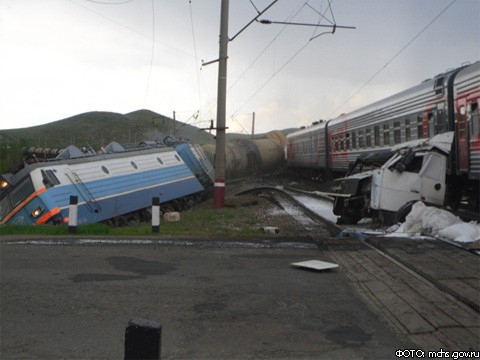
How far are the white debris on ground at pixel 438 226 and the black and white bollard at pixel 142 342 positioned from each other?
7698 millimetres

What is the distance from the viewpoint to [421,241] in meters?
→ 9.13

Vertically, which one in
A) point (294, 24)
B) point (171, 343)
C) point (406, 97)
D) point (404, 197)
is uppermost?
point (294, 24)

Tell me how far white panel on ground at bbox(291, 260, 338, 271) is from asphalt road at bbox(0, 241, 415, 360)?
11 centimetres

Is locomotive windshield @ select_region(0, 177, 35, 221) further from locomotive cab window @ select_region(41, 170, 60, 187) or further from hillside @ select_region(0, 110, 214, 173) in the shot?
hillside @ select_region(0, 110, 214, 173)

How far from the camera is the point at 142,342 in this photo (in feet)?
7.54

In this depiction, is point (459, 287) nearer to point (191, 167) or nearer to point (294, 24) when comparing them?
point (294, 24)

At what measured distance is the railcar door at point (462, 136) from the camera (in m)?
13.5

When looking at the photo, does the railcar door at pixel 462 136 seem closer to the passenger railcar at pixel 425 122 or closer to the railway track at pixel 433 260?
the passenger railcar at pixel 425 122

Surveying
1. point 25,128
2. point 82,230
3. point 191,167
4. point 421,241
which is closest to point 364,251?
point 421,241

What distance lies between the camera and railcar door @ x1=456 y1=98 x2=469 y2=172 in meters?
13.5

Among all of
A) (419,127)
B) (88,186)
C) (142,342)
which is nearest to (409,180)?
(419,127)

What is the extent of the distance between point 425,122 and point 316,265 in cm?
1061

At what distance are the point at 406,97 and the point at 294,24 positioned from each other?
4.48 metres

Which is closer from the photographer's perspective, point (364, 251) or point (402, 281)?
point (402, 281)
